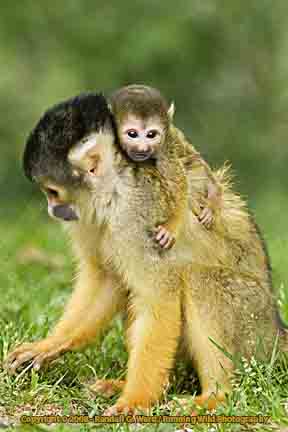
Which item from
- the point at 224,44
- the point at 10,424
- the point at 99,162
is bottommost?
the point at 10,424

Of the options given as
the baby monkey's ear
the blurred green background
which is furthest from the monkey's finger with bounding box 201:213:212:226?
the blurred green background

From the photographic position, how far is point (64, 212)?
530 cm

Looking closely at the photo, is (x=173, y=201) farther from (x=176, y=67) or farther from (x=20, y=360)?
(x=176, y=67)

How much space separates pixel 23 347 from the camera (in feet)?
18.7

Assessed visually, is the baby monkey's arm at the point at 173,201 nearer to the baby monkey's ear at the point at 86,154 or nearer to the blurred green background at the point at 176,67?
the baby monkey's ear at the point at 86,154

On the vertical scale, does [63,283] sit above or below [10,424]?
above

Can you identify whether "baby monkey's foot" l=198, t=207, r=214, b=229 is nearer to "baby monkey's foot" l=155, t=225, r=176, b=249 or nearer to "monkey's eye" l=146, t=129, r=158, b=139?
"baby monkey's foot" l=155, t=225, r=176, b=249

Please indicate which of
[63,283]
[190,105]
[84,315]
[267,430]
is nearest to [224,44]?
[190,105]

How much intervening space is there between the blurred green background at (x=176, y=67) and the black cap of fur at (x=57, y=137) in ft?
23.8

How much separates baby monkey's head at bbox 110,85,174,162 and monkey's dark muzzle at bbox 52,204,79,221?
48cm

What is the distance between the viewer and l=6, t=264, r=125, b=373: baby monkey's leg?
5754mm

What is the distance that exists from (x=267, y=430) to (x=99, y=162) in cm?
171

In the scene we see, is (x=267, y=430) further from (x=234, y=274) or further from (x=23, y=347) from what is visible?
(x=23, y=347)

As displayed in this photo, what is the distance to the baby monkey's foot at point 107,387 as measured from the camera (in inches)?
215
